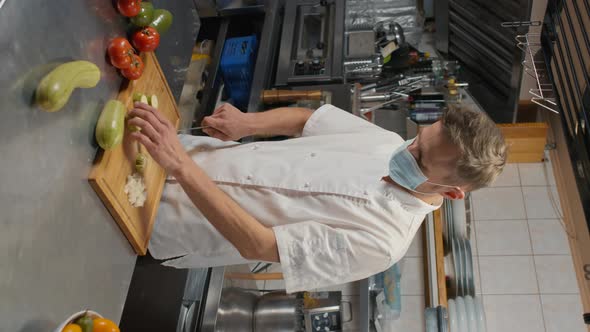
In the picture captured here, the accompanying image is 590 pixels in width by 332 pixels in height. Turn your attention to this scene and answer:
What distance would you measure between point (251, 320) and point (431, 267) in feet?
3.71

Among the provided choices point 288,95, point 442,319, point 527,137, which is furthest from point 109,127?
point 527,137

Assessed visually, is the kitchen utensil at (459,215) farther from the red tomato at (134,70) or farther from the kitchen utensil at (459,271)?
the red tomato at (134,70)

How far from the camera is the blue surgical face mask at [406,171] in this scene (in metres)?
1.23

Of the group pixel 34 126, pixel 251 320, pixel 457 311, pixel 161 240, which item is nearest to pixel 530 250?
pixel 457 311

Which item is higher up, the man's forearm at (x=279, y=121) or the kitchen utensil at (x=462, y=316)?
the man's forearm at (x=279, y=121)

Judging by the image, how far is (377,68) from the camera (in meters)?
2.42

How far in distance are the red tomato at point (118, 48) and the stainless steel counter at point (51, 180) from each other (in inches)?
0.6

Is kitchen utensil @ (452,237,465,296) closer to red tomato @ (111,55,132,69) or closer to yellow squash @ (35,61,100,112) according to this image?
red tomato @ (111,55,132,69)

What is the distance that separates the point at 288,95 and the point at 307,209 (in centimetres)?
96

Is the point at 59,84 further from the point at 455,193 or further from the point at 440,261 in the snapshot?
the point at 440,261

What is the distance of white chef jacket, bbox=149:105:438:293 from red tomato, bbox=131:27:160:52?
0.37 metres

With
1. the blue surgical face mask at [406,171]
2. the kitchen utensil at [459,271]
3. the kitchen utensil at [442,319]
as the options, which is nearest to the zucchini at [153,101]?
the blue surgical face mask at [406,171]

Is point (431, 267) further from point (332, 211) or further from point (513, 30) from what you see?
point (332, 211)

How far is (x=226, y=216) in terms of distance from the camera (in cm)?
113
